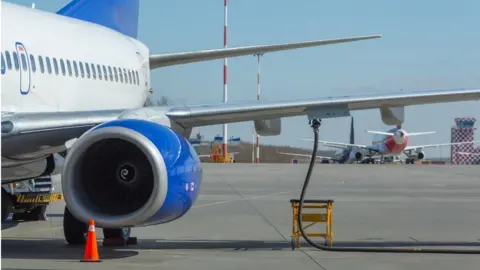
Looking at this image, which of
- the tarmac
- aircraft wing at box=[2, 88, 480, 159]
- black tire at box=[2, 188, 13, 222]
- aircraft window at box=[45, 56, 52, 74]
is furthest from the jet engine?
aircraft window at box=[45, 56, 52, 74]

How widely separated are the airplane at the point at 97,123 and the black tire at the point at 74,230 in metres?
0.01

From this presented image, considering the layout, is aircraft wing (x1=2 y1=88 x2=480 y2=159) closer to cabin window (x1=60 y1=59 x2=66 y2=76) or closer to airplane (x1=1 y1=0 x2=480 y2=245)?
airplane (x1=1 y1=0 x2=480 y2=245)

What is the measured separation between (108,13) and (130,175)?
7.47m

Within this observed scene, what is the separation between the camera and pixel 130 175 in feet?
32.8

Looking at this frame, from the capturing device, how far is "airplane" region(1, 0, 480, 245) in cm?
957

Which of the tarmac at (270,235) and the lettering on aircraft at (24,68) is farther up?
the lettering on aircraft at (24,68)

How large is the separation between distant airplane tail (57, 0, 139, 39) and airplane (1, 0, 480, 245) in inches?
99.5

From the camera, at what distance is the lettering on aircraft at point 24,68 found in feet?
34.4

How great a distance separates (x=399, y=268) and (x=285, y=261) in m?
1.37

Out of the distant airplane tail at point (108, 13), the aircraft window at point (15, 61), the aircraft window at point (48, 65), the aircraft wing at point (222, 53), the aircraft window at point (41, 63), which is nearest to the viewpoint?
the aircraft window at point (15, 61)

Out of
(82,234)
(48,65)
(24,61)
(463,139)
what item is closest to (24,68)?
(24,61)

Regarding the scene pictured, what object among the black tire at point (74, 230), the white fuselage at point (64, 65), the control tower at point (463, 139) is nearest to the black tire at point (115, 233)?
the black tire at point (74, 230)

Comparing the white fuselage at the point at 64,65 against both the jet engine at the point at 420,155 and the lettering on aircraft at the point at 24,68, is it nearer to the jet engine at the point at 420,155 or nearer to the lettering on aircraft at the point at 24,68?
the lettering on aircraft at the point at 24,68

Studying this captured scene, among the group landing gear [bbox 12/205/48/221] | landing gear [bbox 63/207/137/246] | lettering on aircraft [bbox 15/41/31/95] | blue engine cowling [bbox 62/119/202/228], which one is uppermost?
lettering on aircraft [bbox 15/41/31/95]
